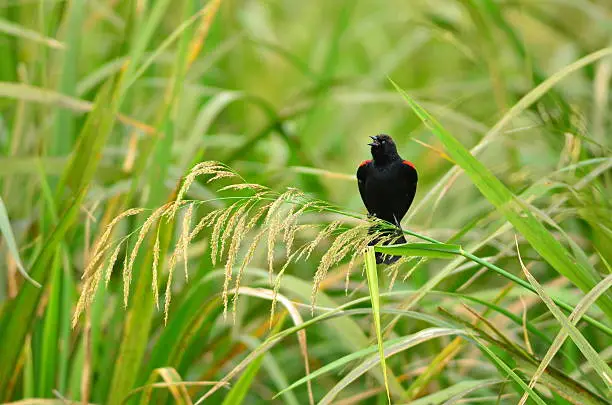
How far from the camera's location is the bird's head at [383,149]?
119 cm

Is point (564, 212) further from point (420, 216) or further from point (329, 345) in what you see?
point (420, 216)

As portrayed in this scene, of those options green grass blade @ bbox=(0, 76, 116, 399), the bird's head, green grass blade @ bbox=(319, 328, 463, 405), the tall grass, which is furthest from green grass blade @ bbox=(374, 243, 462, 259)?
green grass blade @ bbox=(0, 76, 116, 399)

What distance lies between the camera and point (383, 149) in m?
1.19

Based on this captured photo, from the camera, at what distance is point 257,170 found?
10.3 ft

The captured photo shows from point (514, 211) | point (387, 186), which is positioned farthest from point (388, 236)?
point (514, 211)

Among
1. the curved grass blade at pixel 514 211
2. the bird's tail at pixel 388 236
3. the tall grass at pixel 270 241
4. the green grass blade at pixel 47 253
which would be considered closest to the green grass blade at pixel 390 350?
the tall grass at pixel 270 241

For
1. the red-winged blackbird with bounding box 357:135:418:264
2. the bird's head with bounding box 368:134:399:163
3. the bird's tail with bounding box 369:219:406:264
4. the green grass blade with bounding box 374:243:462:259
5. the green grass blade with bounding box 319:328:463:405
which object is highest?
the bird's head with bounding box 368:134:399:163

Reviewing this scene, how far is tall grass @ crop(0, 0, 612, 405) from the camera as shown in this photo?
4.53 ft

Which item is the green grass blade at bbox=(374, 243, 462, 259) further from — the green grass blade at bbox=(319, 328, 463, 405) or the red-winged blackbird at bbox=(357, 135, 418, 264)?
the green grass blade at bbox=(319, 328, 463, 405)

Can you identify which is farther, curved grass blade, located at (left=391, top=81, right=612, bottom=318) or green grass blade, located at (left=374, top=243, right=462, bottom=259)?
curved grass blade, located at (left=391, top=81, right=612, bottom=318)

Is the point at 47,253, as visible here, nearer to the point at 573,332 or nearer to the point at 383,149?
the point at 383,149

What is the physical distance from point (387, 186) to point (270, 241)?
6.8 inches

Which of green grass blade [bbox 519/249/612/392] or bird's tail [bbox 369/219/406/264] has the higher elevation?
bird's tail [bbox 369/219/406/264]

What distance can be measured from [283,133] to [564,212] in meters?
0.91
